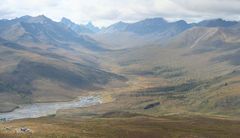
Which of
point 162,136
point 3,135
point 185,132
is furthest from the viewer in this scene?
point 185,132

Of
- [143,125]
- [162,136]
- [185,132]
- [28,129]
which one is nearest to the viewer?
[28,129]

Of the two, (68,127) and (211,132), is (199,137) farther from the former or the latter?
(68,127)

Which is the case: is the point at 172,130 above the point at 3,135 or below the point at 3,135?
below

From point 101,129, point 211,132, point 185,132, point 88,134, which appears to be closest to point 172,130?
point 185,132

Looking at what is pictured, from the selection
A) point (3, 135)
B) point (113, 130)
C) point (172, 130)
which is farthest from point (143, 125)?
point (3, 135)

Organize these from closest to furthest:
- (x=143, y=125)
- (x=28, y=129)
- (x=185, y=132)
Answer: (x=28, y=129), (x=185, y=132), (x=143, y=125)

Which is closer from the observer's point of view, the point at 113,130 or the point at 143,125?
the point at 113,130

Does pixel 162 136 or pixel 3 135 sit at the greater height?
pixel 3 135

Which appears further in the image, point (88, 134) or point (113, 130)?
point (113, 130)

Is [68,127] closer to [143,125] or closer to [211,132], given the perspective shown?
[143,125]
